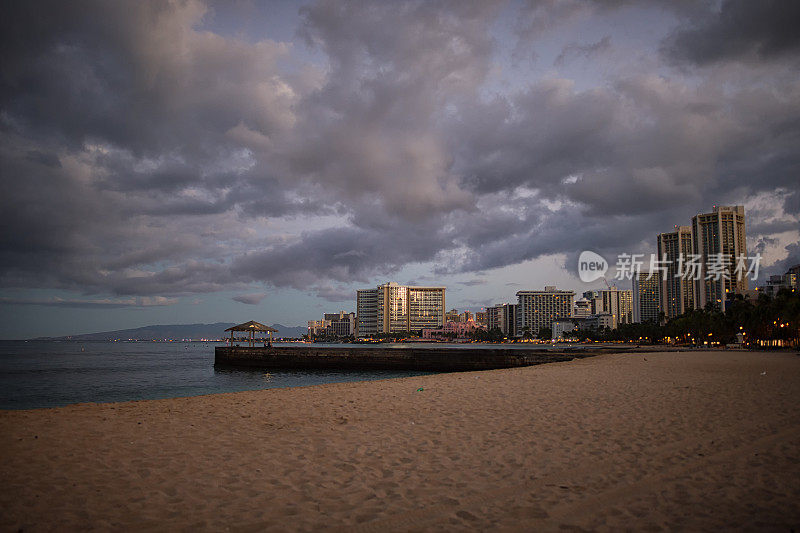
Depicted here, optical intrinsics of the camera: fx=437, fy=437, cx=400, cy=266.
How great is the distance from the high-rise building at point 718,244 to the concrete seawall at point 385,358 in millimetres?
145206

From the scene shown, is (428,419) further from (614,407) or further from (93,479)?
(93,479)

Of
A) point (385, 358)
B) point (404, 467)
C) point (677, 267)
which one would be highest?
point (677, 267)

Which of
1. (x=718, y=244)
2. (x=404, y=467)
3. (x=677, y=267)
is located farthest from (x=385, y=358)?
(x=677, y=267)

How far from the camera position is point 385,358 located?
2005 inches

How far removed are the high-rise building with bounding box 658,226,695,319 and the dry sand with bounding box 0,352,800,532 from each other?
206 m

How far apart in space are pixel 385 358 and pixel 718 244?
537 feet

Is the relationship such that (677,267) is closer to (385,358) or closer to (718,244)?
(718,244)

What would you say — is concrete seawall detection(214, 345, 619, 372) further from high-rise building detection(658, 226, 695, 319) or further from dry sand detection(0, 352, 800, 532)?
high-rise building detection(658, 226, 695, 319)

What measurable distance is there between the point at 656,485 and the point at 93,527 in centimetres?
599

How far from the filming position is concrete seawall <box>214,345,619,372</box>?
46.1 meters

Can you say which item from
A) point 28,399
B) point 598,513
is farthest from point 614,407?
point 28,399

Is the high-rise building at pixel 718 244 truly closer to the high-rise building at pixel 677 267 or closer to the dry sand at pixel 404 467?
the high-rise building at pixel 677 267

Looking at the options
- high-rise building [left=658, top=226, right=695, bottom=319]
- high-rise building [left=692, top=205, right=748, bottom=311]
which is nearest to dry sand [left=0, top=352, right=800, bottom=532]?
high-rise building [left=692, top=205, right=748, bottom=311]

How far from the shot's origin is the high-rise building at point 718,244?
6309 inches
